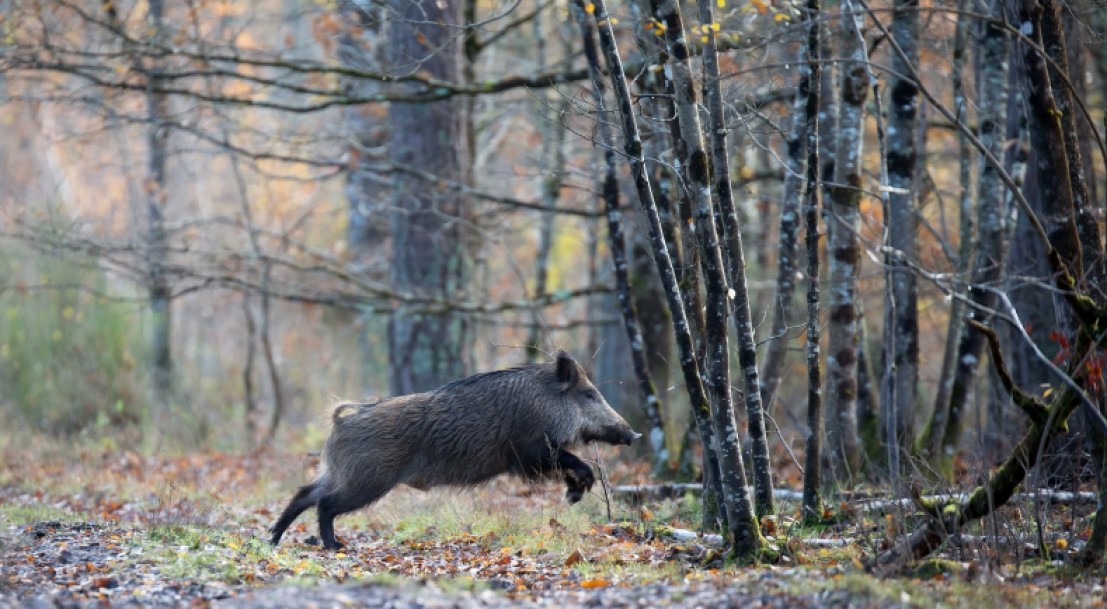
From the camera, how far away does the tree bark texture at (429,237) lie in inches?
595

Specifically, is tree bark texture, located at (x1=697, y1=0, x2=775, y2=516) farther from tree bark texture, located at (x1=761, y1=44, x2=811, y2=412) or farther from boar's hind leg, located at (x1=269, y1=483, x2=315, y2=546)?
boar's hind leg, located at (x1=269, y1=483, x2=315, y2=546)

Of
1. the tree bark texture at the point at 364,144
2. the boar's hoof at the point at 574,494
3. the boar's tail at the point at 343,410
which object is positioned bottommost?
the boar's hoof at the point at 574,494

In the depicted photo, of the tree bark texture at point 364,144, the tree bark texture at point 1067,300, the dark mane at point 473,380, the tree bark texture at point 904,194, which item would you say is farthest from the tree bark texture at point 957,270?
the tree bark texture at point 364,144

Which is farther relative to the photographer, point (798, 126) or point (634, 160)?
point (798, 126)

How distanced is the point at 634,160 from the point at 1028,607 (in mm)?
3437

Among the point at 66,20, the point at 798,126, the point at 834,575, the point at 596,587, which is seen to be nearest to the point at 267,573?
the point at 596,587

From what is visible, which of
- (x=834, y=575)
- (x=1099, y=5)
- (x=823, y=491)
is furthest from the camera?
(x=823, y=491)

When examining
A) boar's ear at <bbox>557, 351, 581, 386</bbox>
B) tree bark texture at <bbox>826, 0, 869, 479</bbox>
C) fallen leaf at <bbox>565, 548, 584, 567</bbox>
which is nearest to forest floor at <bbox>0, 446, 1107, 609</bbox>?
fallen leaf at <bbox>565, 548, 584, 567</bbox>

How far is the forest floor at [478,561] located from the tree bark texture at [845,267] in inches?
48.5

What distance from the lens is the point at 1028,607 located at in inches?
237

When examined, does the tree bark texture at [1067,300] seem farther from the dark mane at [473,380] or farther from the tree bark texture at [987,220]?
the dark mane at [473,380]

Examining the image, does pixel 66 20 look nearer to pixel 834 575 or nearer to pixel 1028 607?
pixel 834 575

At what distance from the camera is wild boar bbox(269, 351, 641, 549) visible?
9.68m

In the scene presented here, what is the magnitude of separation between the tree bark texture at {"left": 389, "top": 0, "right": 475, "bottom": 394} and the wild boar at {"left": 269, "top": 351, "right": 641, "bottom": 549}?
15.4 feet
